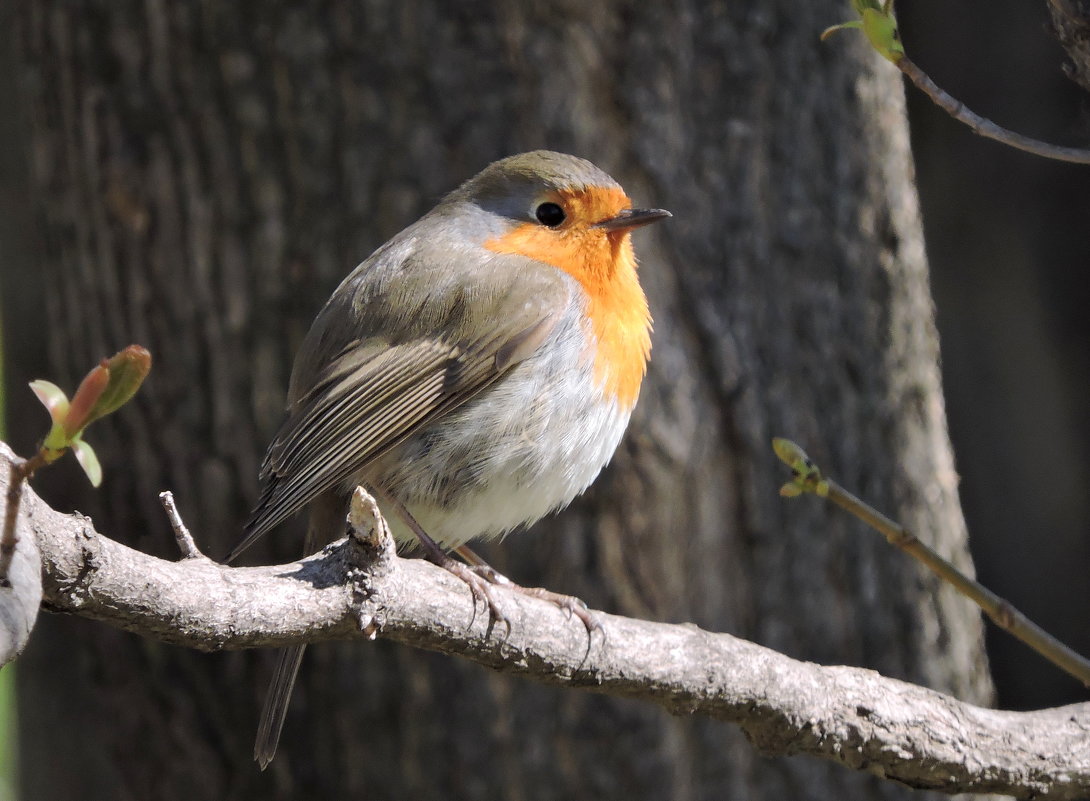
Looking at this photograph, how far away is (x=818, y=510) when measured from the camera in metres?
3.63

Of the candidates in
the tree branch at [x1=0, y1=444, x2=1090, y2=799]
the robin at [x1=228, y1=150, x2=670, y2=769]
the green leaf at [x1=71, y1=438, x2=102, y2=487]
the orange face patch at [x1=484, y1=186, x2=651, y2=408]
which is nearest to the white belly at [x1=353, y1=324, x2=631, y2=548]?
the robin at [x1=228, y1=150, x2=670, y2=769]

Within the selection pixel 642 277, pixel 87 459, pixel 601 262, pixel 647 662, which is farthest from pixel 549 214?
pixel 87 459

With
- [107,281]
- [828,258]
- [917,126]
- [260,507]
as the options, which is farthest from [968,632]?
[107,281]

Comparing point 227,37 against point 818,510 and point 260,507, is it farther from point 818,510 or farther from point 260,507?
point 818,510

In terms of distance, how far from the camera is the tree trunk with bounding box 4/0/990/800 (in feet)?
11.5

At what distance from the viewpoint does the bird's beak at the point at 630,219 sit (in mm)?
3023

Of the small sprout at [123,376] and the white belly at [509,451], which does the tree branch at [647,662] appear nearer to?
the small sprout at [123,376]

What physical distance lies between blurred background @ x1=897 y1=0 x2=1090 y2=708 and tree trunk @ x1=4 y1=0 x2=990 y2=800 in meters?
0.62

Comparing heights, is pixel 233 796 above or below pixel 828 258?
below

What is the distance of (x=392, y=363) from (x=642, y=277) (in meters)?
0.95

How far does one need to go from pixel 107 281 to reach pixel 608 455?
1.59 meters

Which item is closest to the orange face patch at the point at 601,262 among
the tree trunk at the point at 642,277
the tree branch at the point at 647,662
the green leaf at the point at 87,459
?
the tree trunk at the point at 642,277

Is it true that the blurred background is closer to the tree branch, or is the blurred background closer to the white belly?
the tree branch

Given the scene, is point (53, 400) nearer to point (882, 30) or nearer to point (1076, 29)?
point (882, 30)
